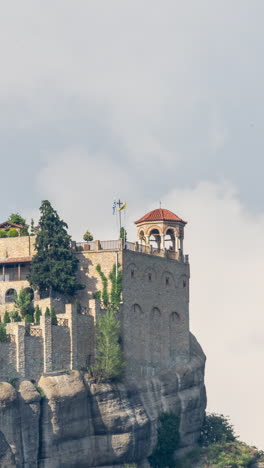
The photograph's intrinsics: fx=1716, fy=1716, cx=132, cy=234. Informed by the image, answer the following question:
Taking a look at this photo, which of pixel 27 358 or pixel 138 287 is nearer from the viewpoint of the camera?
pixel 27 358

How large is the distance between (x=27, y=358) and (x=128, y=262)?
16098mm

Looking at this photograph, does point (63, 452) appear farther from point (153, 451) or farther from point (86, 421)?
point (153, 451)

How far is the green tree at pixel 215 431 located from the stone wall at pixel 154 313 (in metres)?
6.44

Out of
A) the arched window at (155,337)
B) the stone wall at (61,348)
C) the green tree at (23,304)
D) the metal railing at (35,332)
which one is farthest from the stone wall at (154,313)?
the metal railing at (35,332)

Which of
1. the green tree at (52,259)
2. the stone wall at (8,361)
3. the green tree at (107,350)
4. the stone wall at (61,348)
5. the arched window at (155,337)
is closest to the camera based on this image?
the stone wall at (8,361)

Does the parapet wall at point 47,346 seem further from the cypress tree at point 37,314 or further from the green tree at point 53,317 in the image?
the cypress tree at point 37,314

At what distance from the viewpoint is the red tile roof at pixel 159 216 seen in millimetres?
147250

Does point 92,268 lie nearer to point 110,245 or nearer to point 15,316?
point 110,245

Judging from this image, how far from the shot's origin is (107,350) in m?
135

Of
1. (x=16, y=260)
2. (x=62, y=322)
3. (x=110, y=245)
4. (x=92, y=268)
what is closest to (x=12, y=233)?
(x=16, y=260)

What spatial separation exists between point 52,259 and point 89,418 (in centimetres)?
1412

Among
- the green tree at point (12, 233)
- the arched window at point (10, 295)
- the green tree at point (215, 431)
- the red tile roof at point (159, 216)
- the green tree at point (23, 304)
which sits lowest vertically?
the green tree at point (215, 431)

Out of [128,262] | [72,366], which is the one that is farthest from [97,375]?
[128,262]

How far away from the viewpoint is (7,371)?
12731 centimetres
